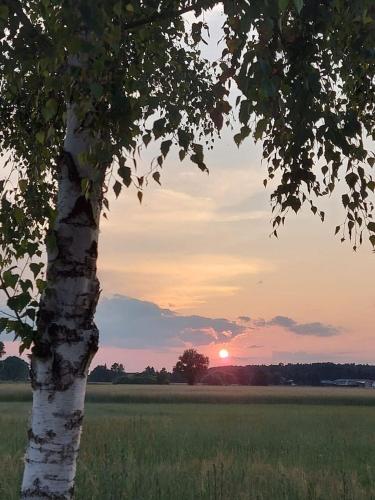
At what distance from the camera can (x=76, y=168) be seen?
5.18m

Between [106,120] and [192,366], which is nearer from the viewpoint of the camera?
[106,120]

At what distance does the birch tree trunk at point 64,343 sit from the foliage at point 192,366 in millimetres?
141883

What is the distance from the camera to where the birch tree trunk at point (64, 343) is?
15.6 ft

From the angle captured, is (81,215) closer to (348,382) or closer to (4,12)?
(4,12)

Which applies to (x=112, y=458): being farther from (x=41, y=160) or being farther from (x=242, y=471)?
(x=41, y=160)

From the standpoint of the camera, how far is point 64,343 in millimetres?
4906

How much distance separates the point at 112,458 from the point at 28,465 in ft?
29.6

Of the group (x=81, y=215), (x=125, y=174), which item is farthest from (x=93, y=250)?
(x=125, y=174)

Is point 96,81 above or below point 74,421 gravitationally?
above

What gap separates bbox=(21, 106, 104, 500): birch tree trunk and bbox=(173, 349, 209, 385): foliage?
465ft

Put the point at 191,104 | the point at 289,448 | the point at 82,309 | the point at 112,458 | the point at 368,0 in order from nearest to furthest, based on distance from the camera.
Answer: the point at 368,0 < the point at 82,309 < the point at 191,104 < the point at 112,458 < the point at 289,448

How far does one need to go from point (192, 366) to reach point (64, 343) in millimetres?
142545

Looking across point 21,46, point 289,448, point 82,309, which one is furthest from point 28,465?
point 289,448

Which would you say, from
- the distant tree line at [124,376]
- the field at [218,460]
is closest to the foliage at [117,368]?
the distant tree line at [124,376]
